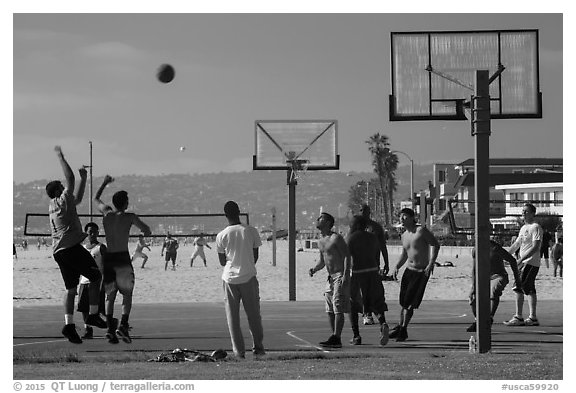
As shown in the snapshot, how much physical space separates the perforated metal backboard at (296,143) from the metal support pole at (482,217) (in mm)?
12642

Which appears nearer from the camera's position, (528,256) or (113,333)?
(113,333)

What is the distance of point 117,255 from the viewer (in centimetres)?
1426

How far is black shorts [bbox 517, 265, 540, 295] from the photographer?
17.2m

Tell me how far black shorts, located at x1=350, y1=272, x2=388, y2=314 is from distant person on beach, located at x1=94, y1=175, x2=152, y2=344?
2.94 m

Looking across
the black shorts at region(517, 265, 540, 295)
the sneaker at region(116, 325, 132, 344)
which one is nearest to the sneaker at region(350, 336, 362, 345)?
the sneaker at region(116, 325, 132, 344)

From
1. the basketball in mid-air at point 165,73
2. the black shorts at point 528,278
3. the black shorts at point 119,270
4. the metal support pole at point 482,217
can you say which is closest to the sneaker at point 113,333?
the black shorts at point 119,270

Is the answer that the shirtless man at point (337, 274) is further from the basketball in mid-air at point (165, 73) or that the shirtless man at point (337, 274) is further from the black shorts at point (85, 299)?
the basketball in mid-air at point (165, 73)

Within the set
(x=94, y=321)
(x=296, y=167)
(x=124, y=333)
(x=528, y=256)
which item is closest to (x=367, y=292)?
(x=124, y=333)

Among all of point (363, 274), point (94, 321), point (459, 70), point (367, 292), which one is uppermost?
point (459, 70)

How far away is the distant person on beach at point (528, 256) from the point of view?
16891mm

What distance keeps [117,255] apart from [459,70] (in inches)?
215

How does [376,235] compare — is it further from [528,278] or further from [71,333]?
[71,333]
